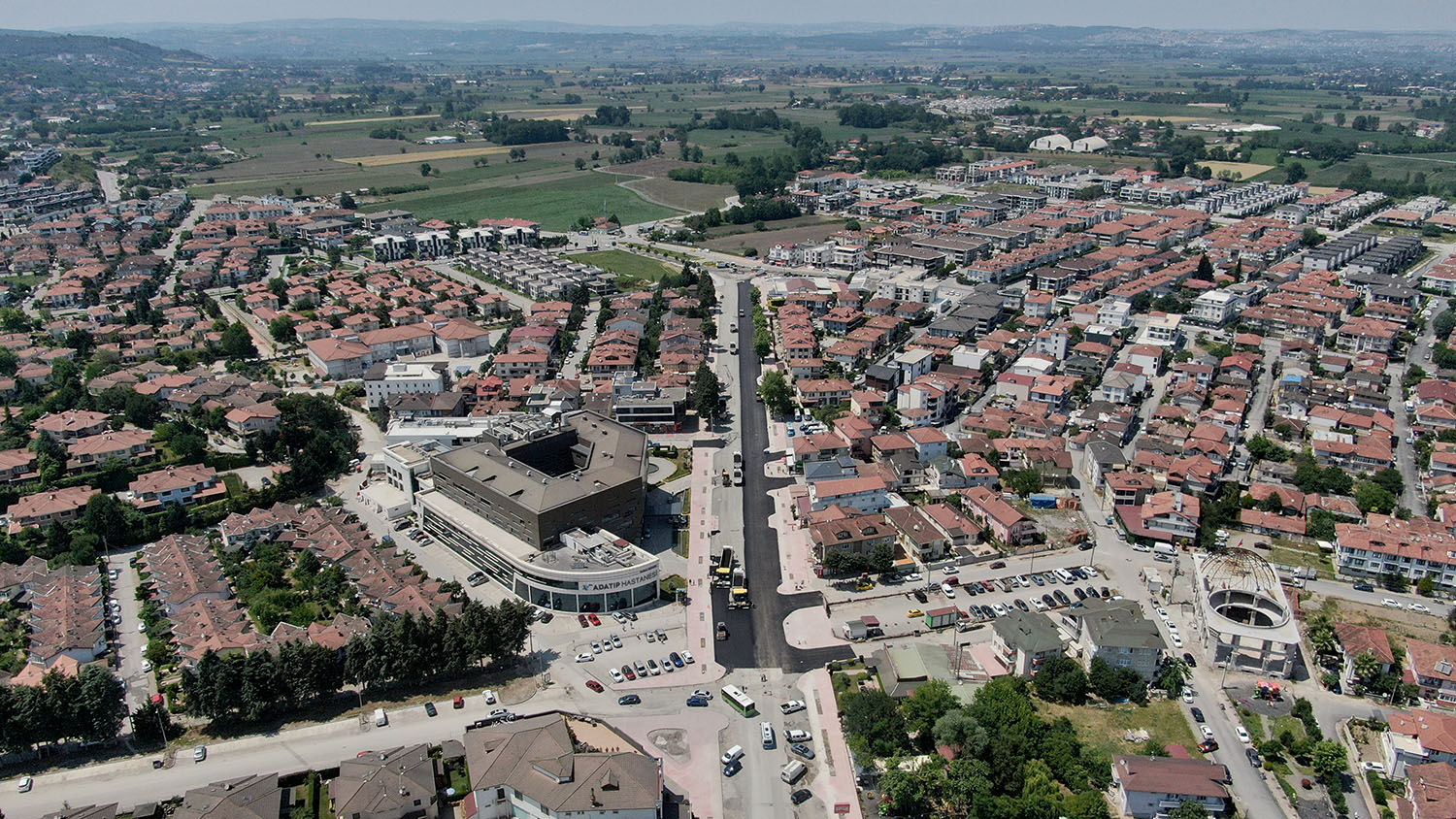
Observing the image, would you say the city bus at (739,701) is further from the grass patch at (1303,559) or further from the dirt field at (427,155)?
the dirt field at (427,155)

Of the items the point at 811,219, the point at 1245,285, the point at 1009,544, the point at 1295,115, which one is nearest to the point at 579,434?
the point at 1009,544

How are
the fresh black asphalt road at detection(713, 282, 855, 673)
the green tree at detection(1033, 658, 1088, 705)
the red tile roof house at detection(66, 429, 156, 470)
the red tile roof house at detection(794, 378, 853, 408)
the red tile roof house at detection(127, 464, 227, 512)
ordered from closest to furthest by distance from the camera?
1. the green tree at detection(1033, 658, 1088, 705)
2. the fresh black asphalt road at detection(713, 282, 855, 673)
3. the red tile roof house at detection(127, 464, 227, 512)
4. the red tile roof house at detection(66, 429, 156, 470)
5. the red tile roof house at detection(794, 378, 853, 408)

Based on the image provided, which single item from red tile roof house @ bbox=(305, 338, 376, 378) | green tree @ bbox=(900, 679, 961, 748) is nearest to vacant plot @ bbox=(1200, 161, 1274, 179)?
red tile roof house @ bbox=(305, 338, 376, 378)

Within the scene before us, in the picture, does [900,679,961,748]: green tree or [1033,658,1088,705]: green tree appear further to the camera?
[1033,658,1088,705]: green tree

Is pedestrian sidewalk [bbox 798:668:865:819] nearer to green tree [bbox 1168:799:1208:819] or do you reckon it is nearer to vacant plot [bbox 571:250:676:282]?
A: green tree [bbox 1168:799:1208:819]

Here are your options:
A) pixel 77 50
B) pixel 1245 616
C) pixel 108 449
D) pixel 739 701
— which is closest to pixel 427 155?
pixel 108 449

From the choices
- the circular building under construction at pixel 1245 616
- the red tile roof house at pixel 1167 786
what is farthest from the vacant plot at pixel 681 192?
the red tile roof house at pixel 1167 786

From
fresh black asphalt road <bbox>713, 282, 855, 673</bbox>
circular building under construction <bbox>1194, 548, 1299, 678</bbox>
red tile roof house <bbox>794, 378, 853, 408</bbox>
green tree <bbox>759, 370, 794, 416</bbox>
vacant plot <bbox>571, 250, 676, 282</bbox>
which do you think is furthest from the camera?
vacant plot <bbox>571, 250, 676, 282</bbox>

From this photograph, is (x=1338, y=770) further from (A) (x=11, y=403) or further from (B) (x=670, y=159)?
(B) (x=670, y=159)
